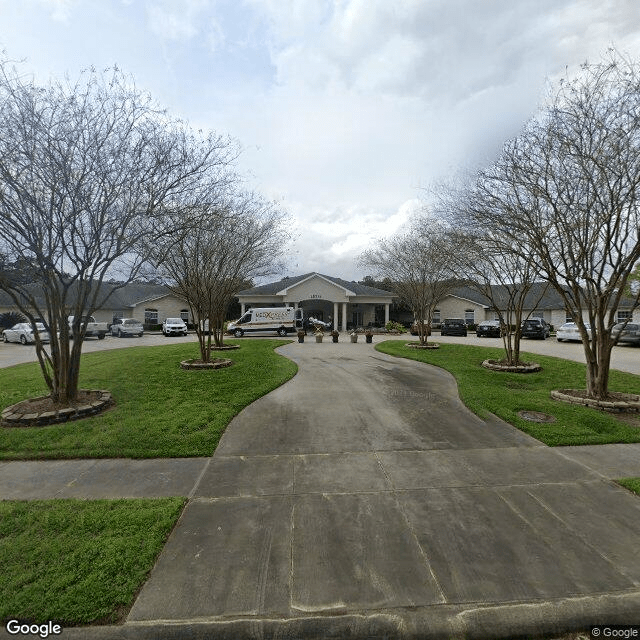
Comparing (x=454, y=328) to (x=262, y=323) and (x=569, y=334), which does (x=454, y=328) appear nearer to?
(x=569, y=334)

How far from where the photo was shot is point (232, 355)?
15.7m

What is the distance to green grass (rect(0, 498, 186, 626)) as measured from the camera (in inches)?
100

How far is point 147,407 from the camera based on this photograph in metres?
7.71

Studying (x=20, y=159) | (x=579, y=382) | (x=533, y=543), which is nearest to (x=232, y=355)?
(x=20, y=159)

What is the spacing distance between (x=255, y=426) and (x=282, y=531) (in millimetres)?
3329

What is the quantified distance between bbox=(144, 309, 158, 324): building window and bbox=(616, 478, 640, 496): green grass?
42.8 m

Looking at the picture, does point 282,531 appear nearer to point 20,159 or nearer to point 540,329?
point 20,159

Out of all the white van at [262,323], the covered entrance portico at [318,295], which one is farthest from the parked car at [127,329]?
the covered entrance portico at [318,295]

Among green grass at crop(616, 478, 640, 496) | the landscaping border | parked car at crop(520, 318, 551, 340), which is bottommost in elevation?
green grass at crop(616, 478, 640, 496)

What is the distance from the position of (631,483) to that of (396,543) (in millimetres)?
3346

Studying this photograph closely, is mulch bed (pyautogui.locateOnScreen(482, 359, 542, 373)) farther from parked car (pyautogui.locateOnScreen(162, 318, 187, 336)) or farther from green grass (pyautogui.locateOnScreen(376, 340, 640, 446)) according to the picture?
parked car (pyautogui.locateOnScreen(162, 318, 187, 336))

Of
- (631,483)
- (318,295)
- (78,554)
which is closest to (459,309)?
(318,295)

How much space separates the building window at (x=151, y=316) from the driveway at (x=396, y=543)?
39.0 metres

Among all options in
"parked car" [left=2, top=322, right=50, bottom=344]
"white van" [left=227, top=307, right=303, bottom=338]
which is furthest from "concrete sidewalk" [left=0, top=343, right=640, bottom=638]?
"parked car" [left=2, top=322, right=50, bottom=344]
